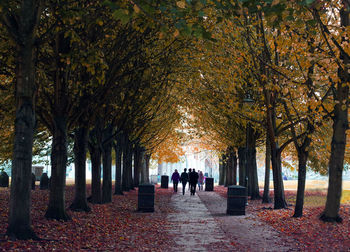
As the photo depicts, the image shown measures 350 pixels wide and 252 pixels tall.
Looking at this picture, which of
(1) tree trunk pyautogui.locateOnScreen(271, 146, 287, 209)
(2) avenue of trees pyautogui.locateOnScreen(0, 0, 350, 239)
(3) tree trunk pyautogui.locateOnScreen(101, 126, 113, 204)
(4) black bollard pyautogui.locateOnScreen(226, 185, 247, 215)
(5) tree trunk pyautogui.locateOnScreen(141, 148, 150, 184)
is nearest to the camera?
(2) avenue of trees pyautogui.locateOnScreen(0, 0, 350, 239)

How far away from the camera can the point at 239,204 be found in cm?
1784

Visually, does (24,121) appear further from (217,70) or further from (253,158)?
(253,158)

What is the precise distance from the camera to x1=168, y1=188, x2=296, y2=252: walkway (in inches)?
404

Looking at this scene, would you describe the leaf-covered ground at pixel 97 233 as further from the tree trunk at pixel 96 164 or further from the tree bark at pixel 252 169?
the tree bark at pixel 252 169

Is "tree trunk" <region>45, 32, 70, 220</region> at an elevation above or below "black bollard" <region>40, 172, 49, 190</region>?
above

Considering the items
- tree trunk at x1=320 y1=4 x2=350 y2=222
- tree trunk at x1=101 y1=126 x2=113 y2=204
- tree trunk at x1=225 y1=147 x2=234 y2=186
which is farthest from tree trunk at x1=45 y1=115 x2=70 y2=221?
tree trunk at x1=225 y1=147 x2=234 y2=186

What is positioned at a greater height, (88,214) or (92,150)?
(92,150)

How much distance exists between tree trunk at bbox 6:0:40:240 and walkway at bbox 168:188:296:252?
334 cm

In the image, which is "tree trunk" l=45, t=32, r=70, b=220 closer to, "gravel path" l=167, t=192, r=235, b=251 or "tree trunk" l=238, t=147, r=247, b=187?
"gravel path" l=167, t=192, r=235, b=251

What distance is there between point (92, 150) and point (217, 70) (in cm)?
604

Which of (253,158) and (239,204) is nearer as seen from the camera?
(239,204)

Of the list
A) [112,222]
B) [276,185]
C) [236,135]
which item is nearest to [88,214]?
[112,222]

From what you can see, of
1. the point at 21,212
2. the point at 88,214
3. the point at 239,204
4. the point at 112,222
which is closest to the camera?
the point at 21,212

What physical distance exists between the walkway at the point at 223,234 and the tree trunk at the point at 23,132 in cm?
334
